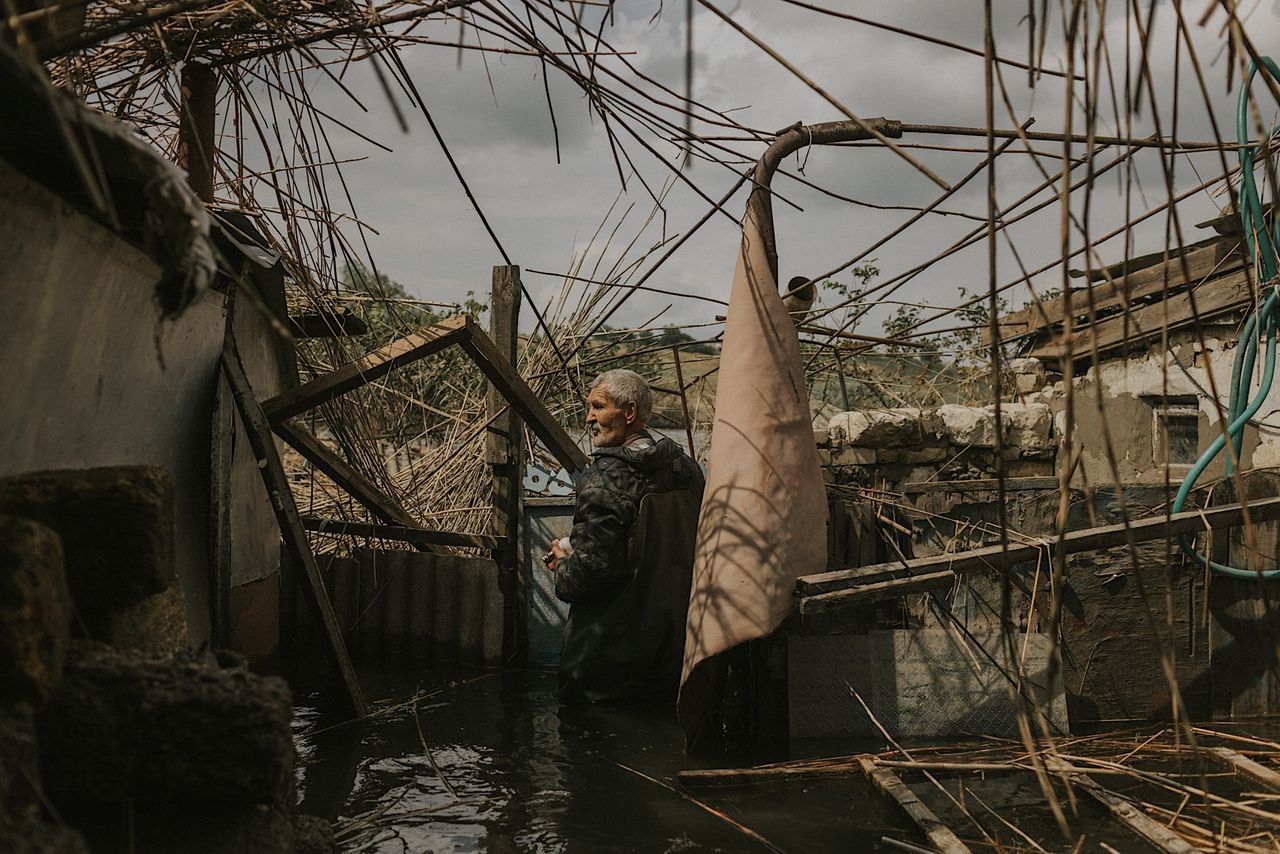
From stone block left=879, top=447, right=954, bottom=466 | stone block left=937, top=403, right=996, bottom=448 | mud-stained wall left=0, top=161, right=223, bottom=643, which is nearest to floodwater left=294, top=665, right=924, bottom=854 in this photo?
mud-stained wall left=0, top=161, right=223, bottom=643

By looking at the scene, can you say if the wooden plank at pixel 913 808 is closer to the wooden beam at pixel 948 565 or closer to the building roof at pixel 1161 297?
the wooden beam at pixel 948 565

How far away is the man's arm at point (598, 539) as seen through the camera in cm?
506

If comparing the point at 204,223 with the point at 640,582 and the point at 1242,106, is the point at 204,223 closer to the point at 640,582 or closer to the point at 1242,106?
the point at 640,582

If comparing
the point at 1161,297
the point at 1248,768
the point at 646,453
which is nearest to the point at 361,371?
the point at 646,453

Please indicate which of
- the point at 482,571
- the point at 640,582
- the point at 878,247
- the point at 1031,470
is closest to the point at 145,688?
the point at 878,247

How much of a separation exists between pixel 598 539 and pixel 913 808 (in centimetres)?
198

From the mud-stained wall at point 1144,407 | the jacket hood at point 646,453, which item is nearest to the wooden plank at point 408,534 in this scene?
the jacket hood at point 646,453

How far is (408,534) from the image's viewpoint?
6.76 m

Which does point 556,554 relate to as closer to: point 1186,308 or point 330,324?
point 330,324

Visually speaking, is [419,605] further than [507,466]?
Yes

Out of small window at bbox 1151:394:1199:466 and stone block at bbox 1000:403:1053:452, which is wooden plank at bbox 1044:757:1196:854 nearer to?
stone block at bbox 1000:403:1053:452

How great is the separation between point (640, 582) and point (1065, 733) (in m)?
2.05

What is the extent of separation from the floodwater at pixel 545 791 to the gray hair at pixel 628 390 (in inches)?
59.1

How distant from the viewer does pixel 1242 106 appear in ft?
13.2
